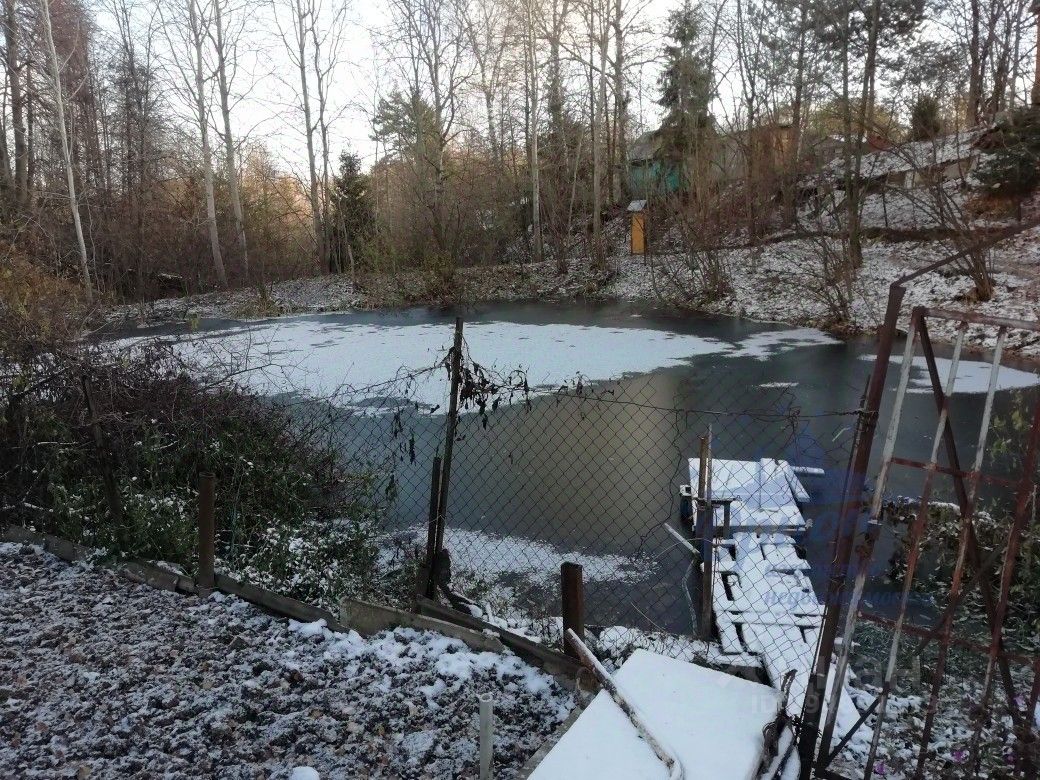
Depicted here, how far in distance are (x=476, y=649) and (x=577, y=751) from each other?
95 centimetres

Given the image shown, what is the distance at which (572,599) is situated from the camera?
2.65 m

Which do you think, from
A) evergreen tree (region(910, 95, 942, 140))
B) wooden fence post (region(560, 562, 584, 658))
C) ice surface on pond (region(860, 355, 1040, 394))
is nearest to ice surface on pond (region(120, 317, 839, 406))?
ice surface on pond (region(860, 355, 1040, 394))

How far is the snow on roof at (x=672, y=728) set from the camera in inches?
71.6

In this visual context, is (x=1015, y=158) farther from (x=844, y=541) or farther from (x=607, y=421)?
(x=844, y=541)

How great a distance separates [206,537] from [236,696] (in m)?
0.97

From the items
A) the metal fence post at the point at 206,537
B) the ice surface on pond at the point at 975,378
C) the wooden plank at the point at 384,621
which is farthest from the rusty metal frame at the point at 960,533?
the ice surface on pond at the point at 975,378

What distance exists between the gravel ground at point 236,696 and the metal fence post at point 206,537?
4.5 inches

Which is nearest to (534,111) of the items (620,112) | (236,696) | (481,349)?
(620,112)

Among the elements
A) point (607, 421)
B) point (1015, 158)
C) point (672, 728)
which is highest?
point (1015, 158)

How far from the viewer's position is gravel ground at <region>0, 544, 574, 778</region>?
2186mm

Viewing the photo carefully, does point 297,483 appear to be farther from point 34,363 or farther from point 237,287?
point 237,287

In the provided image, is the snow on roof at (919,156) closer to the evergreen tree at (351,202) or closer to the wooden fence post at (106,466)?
the evergreen tree at (351,202)

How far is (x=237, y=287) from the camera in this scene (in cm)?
2167

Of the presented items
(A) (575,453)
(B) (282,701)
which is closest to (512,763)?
(B) (282,701)
